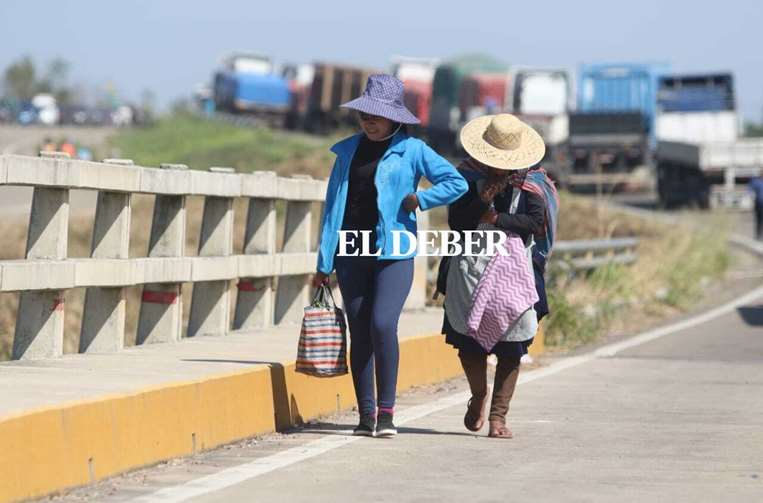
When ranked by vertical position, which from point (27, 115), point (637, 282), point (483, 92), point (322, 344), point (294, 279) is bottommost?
point (27, 115)

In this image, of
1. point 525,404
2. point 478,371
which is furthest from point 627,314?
point 478,371

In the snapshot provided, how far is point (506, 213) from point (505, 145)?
358mm

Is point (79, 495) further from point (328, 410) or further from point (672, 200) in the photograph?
point (672, 200)

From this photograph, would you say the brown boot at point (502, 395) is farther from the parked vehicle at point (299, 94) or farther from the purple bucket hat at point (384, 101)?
the parked vehicle at point (299, 94)

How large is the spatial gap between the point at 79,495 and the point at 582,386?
6.02 meters

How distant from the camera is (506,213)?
976 centimetres

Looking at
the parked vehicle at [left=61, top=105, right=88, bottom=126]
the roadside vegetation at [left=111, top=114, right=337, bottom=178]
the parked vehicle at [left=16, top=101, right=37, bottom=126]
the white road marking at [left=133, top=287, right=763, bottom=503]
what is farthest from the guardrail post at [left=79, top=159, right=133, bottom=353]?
the parked vehicle at [left=61, top=105, right=88, bottom=126]

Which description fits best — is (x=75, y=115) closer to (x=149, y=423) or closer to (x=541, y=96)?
(x=541, y=96)

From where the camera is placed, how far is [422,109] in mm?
64500

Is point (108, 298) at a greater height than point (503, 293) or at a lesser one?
lesser

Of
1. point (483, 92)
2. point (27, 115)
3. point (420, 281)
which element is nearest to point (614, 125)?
point (483, 92)

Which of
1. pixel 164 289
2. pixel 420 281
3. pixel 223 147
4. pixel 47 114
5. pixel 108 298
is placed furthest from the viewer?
pixel 47 114

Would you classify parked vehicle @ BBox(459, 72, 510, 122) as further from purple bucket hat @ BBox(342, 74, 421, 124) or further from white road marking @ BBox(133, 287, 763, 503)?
purple bucket hat @ BBox(342, 74, 421, 124)

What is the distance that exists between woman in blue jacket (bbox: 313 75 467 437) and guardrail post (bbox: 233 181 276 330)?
157 inches
